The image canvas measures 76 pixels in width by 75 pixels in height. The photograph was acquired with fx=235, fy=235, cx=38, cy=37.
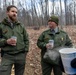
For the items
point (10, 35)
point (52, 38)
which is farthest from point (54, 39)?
point (10, 35)

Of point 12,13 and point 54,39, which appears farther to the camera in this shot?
point 54,39

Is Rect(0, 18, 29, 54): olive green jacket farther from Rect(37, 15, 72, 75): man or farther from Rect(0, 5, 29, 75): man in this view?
Rect(37, 15, 72, 75): man

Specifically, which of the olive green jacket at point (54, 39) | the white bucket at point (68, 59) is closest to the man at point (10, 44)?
the olive green jacket at point (54, 39)

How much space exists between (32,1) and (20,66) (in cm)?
3222

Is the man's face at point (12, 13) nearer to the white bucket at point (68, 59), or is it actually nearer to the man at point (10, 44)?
the man at point (10, 44)

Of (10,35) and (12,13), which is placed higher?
(12,13)

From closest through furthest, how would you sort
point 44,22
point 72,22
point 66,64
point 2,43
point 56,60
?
point 66,64 < point 56,60 < point 2,43 < point 44,22 < point 72,22

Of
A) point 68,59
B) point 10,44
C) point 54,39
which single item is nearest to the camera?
point 68,59

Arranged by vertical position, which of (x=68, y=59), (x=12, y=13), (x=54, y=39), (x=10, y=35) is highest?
(x=12, y=13)

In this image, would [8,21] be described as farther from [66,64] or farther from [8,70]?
[66,64]

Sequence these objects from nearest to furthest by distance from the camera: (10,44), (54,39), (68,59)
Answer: (68,59) → (10,44) → (54,39)

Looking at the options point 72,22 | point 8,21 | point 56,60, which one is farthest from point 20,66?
point 72,22

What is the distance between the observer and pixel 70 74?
360 centimetres

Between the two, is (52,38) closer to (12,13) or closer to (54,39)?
(54,39)
